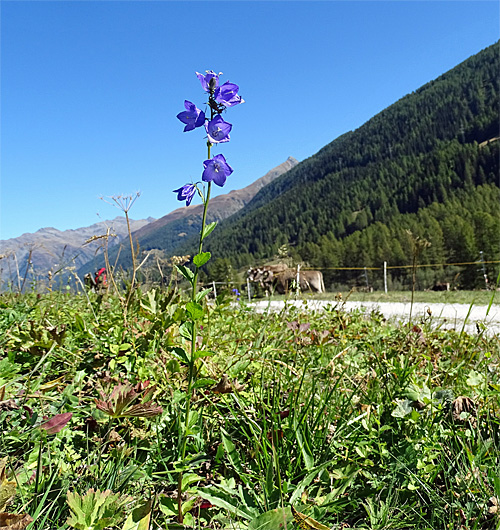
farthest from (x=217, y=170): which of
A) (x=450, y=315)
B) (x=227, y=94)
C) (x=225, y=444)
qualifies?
(x=450, y=315)

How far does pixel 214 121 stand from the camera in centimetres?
139

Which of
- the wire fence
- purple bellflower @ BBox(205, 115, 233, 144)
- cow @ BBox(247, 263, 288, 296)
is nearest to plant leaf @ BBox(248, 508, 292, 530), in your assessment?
purple bellflower @ BBox(205, 115, 233, 144)

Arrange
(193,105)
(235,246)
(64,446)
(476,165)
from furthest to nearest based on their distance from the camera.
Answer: (235,246) < (476,165) < (64,446) < (193,105)

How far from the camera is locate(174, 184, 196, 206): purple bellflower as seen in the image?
1416 mm

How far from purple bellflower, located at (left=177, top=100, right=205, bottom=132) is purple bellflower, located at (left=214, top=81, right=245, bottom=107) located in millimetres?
92

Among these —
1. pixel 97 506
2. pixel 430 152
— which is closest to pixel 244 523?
pixel 97 506

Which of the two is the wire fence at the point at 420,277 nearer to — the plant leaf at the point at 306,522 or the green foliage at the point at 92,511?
the plant leaf at the point at 306,522

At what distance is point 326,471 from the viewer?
59.5 inches

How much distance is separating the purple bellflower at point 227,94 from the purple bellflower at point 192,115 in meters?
0.09

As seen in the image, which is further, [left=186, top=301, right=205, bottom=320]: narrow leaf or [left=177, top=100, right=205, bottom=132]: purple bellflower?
[left=177, top=100, right=205, bottom=132]: purple bellflower

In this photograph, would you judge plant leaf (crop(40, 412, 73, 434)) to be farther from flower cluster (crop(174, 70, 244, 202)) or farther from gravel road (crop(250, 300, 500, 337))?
gravel road (crop(250, 300, 500, 337))

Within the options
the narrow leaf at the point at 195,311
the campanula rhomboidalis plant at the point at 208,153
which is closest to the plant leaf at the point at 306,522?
the campanula rhomboidalis plant at the point at 208,153

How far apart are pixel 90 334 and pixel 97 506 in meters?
1.25

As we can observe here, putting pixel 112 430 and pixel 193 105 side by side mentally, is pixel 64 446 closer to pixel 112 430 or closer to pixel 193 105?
pixel 112 430
